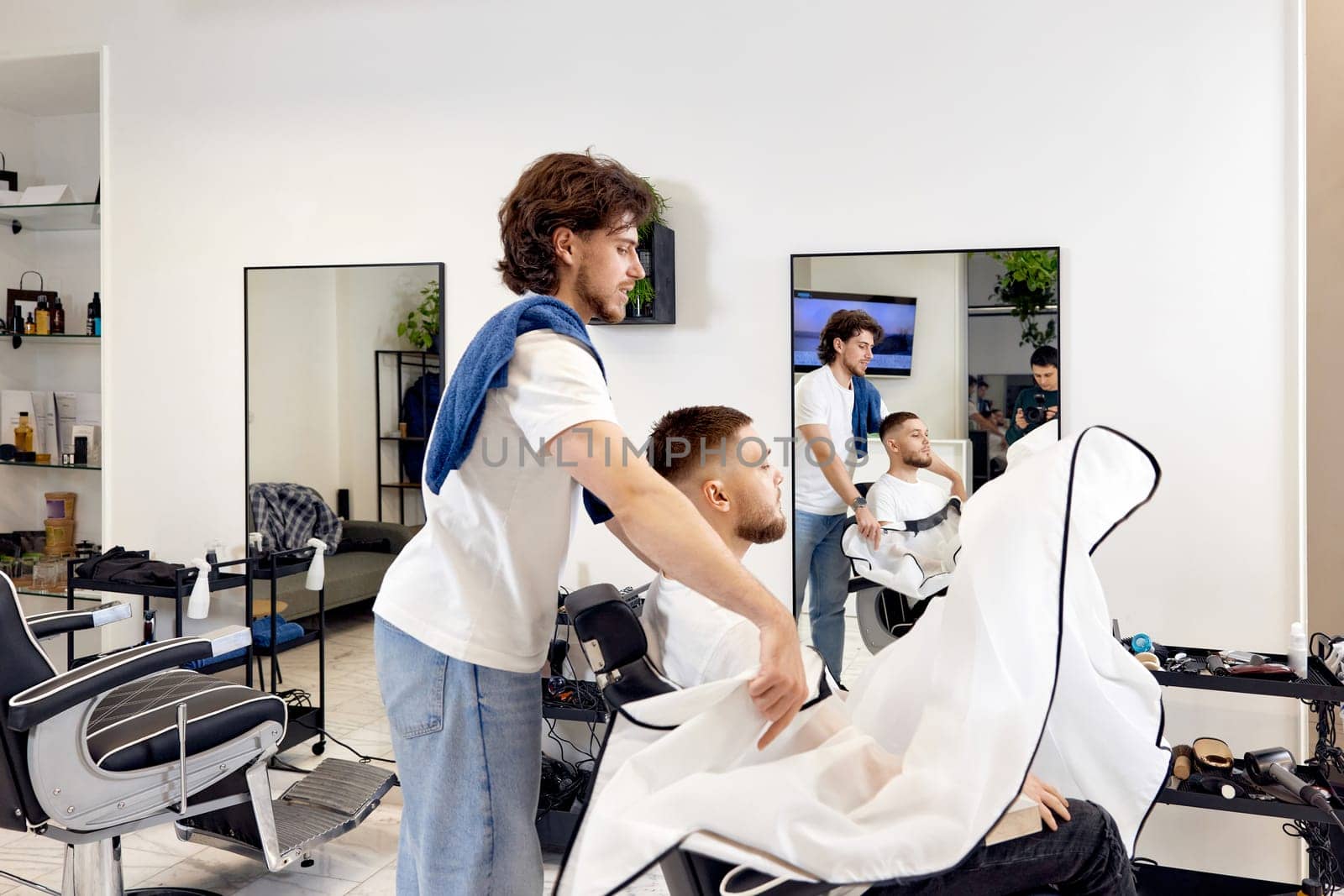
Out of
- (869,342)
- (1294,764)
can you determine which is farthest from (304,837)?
(1294,764)

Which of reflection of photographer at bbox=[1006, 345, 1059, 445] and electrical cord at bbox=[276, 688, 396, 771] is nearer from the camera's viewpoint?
reflection of photographer at bbox=[1006, 345, 1059, 445]

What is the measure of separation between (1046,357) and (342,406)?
2.13 metres

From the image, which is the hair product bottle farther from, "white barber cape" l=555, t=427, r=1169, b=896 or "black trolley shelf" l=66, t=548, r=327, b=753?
"white barber cape" l=555, t=427, r=1169, b=896

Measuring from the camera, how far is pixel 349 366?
3113 mm

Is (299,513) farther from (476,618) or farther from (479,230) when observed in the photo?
(476,618)

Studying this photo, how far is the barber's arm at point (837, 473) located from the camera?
265 centimetres

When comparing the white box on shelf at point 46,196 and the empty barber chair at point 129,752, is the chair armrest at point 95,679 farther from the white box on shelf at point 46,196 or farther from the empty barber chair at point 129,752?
the white box on shelf at point 46,196

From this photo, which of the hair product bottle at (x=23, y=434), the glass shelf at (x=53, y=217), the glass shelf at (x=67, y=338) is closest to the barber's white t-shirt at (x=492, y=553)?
the glass shelf at (x=67, y=338)

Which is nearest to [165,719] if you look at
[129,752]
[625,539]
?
[129,752]

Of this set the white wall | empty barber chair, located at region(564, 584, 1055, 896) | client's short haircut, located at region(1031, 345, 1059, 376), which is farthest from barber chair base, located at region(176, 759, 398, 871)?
client's short haircut, located at region(1031, 345, 1059, 376)

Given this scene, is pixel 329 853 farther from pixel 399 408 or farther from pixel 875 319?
pixel 875 319

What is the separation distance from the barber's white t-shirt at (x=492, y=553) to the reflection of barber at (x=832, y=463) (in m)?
1.35

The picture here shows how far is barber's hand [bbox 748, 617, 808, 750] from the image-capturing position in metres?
1.15

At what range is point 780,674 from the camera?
3.79 ft
